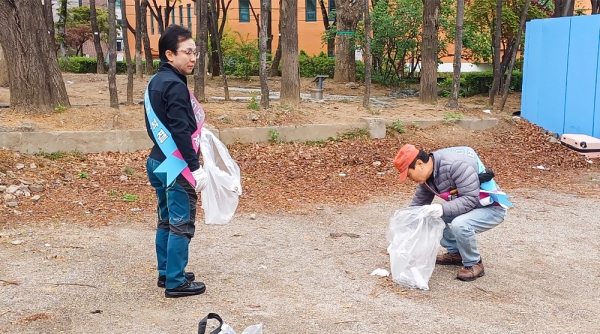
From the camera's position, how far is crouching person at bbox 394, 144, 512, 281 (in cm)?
440

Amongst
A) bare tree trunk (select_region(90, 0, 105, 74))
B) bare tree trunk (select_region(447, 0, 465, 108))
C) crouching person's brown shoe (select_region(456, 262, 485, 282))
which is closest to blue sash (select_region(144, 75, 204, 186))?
crouching person's brown shoe (select_region(456, 262, 485, 282))

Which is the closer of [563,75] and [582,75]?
[582,75]

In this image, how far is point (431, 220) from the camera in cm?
455

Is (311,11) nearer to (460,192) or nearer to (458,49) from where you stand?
(458,49)

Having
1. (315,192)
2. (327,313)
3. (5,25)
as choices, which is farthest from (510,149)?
(5,25)

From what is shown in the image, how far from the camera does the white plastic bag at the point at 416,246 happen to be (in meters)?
4.51

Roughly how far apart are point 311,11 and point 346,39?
2314 centimetres

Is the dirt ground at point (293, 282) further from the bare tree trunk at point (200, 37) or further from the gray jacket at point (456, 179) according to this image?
the bare tree trunk at point (200, 37)

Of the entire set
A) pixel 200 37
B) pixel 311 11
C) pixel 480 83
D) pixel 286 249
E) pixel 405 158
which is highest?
pixel 311 11

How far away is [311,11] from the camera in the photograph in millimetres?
41344

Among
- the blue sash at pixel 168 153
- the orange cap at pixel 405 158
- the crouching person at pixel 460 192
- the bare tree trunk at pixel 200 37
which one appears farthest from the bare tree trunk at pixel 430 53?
the blue sash at pixel 168 153

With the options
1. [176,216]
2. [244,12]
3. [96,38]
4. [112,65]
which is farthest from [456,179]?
[244,12]

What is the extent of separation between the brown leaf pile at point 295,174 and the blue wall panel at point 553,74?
0.91m

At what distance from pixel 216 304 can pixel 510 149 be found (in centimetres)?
753
